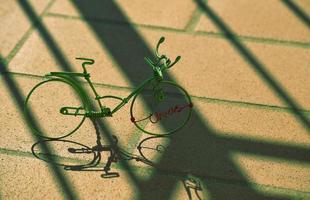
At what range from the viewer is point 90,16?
16.8ft

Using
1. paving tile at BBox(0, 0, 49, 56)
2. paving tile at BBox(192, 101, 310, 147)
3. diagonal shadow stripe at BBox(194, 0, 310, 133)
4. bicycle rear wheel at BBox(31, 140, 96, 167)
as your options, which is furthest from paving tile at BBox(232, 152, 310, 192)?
paving tile at BBox(0, 0, 49, 56)

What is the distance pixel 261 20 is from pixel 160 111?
1.65m

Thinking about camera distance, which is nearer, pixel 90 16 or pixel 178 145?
pixel 178 145

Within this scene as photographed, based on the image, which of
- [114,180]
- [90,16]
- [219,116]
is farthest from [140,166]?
[90,16]


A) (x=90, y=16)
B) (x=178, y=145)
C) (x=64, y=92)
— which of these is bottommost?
(x=178, y=145)

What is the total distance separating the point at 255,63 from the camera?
4484 millimetres

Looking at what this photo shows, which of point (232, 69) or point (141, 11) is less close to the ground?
point (141, 11)

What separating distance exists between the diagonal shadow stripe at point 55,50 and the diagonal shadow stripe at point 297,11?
2.28 m

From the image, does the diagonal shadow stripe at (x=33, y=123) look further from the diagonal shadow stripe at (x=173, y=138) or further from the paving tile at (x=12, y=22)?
the diagonal shadow stripe at (x=173, y=138)

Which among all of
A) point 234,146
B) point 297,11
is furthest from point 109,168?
point 297,11

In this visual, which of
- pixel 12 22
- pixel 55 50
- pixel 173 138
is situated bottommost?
pixel 173 138

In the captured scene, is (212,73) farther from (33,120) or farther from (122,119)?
(33,120)

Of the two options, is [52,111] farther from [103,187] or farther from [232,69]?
[232,69]

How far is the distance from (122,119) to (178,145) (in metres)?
0.50
